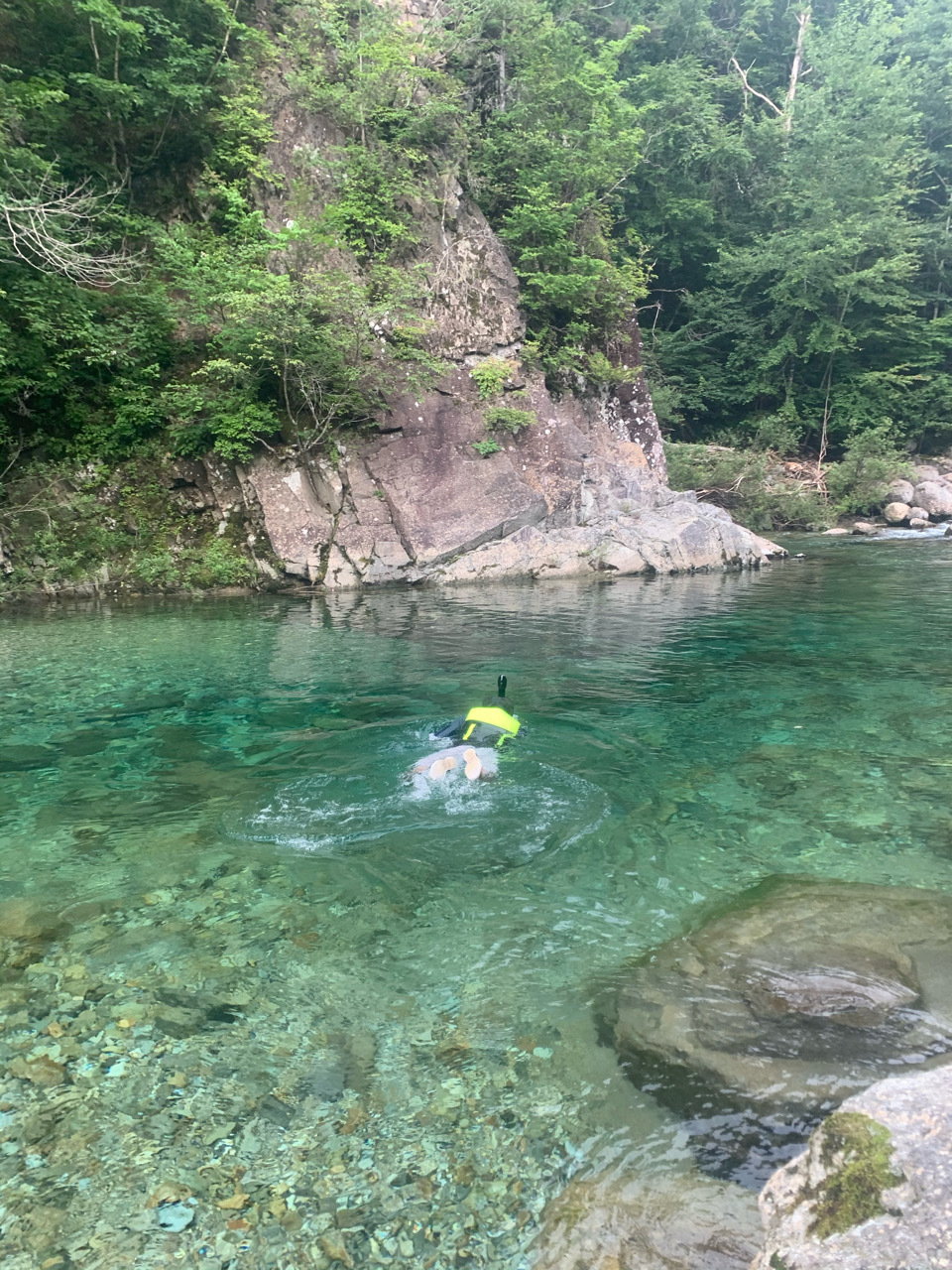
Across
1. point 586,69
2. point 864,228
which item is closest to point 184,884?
point 586,69

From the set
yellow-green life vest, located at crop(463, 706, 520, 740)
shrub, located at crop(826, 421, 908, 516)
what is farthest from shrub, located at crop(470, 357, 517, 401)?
shrub, located at crop(826, 421, 908, 516)

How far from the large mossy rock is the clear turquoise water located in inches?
7.5

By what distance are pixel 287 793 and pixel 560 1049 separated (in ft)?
10.7

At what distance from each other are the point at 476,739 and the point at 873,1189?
178 inches

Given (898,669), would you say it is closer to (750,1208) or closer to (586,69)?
(750,1208)

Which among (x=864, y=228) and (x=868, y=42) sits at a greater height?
(x=868, y=42)

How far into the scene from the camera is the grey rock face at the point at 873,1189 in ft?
5.26

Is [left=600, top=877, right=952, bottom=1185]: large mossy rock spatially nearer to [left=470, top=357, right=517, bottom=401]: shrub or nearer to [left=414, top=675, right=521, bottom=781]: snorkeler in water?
[left=414, top=675, right=521, bottom=781]: snorkeler in water

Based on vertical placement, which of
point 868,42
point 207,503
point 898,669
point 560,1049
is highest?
point 868,42

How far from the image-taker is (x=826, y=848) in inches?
186

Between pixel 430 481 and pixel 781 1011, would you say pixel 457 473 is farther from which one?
pixel 781 1011

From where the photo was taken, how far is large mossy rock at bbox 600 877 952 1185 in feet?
8.77

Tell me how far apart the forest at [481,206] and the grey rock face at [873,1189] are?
14.0 metres

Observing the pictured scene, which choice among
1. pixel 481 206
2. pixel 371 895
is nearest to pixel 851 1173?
pixel 371 895
